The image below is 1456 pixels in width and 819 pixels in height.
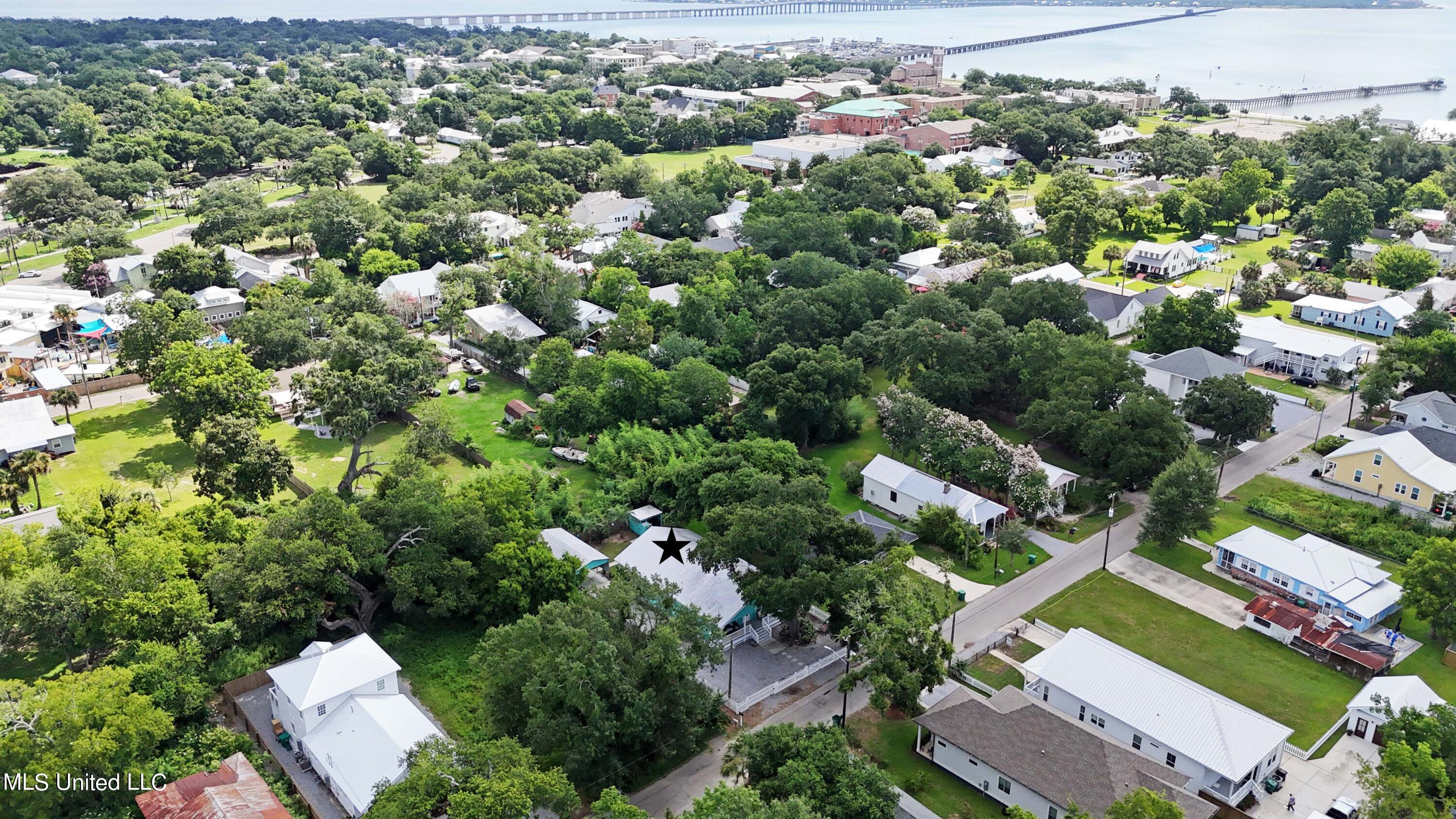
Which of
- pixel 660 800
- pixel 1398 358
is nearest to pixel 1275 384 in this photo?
pixel 1398 358

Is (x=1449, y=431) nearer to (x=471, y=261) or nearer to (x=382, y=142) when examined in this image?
(x=471, y=261)

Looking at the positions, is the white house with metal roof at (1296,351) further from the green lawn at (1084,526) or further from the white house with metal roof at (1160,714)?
the white house with metal roof at (1160,714)

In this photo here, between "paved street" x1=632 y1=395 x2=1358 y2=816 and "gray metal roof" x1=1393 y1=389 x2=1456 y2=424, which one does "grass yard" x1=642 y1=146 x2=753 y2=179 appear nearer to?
"paved street" x1=632 y1=395 x2=1358 y2=816

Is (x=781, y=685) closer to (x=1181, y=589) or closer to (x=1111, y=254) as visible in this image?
(x=1181, y=589)

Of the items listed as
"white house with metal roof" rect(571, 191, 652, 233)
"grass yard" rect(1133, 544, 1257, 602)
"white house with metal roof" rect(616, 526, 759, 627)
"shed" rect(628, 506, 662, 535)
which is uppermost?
"white house with metal roof" rect(571, 191, 652, 233)

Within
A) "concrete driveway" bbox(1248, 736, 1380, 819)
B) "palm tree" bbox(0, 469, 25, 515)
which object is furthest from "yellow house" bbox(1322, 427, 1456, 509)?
"palm tree" bbox(0, 469, 25, 515)

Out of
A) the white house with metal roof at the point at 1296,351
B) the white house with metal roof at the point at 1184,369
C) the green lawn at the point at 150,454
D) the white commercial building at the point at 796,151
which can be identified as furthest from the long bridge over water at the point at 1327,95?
the green lawn at the point at 150,454
